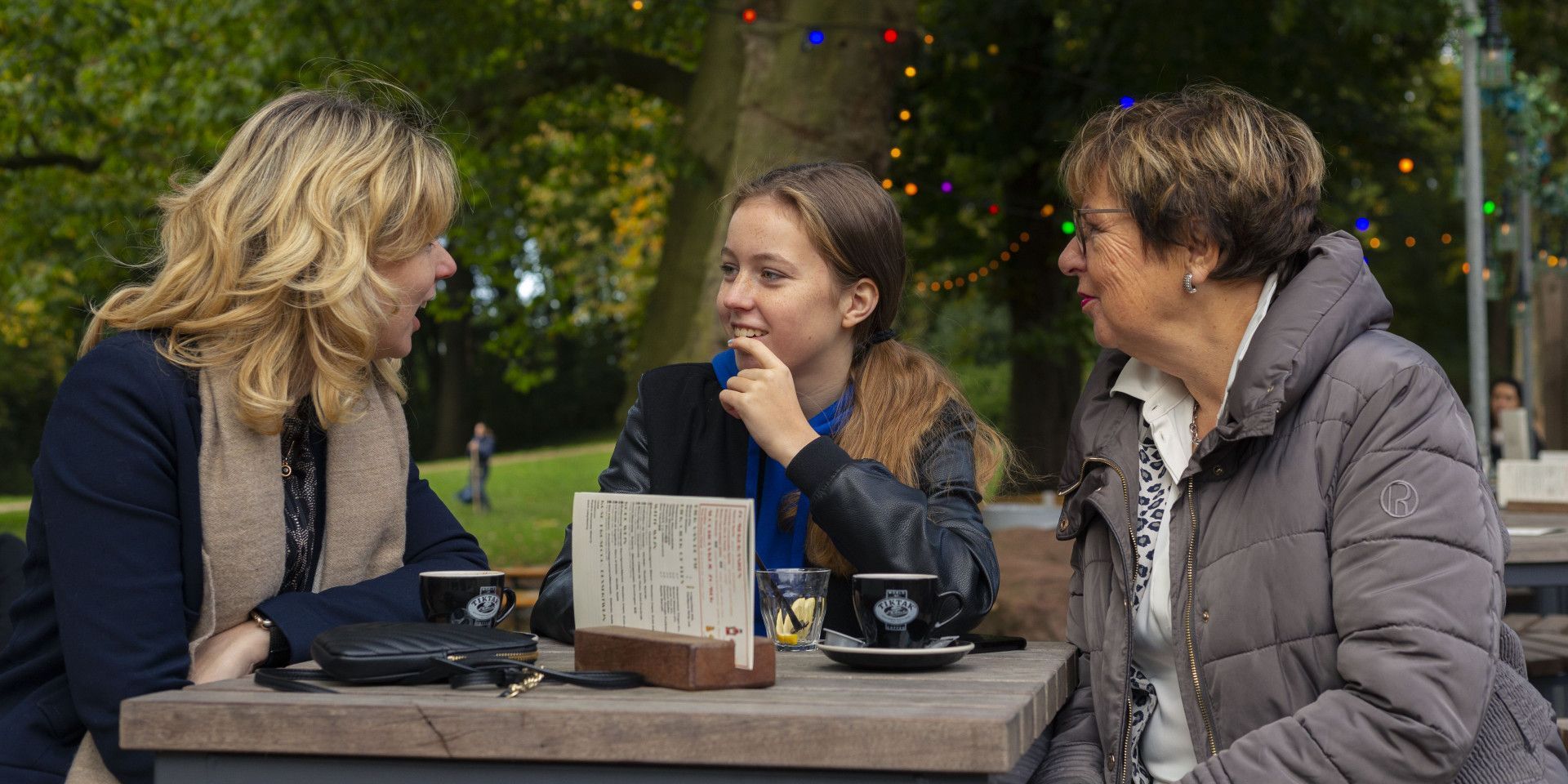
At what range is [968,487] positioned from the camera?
8.70 ft

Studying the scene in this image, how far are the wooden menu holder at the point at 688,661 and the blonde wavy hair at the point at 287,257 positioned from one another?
2.56 ft

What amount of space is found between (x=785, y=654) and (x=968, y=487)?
593 mm

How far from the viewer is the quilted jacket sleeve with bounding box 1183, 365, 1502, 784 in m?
1.95

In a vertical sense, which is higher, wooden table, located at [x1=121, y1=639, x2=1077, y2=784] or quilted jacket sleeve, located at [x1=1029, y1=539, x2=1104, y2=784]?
wooden table, located at [x1=121, y1=639, x2=1077, y2=784]

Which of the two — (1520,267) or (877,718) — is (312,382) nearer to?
(877,718)

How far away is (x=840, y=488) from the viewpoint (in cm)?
236

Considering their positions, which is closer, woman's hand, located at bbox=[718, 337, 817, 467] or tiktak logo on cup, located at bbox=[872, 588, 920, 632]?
tiktak logo on cup, located at bbox=[872, 588, 920, 632]

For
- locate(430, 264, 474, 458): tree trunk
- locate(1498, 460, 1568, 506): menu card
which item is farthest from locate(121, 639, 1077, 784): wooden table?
locate(430, 264, 474, 458): tree trunk

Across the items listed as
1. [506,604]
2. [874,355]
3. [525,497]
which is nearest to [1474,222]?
[874,355]

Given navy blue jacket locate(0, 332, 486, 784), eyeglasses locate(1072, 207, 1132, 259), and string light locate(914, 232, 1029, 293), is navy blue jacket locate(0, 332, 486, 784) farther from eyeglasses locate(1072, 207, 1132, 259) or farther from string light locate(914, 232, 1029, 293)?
Result: string light locate(914, 232, 1029, 293)

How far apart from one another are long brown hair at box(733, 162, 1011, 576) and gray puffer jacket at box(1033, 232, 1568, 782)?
388 millimetres

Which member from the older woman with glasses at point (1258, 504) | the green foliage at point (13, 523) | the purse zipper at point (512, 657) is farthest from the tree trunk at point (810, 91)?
the green foliage at point (13, 523)

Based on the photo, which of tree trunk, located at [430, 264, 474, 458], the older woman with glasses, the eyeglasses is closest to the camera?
the older woman with glasses

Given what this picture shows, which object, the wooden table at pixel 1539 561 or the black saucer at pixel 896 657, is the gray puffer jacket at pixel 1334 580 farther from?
the wooden table at pixel 1539 561
